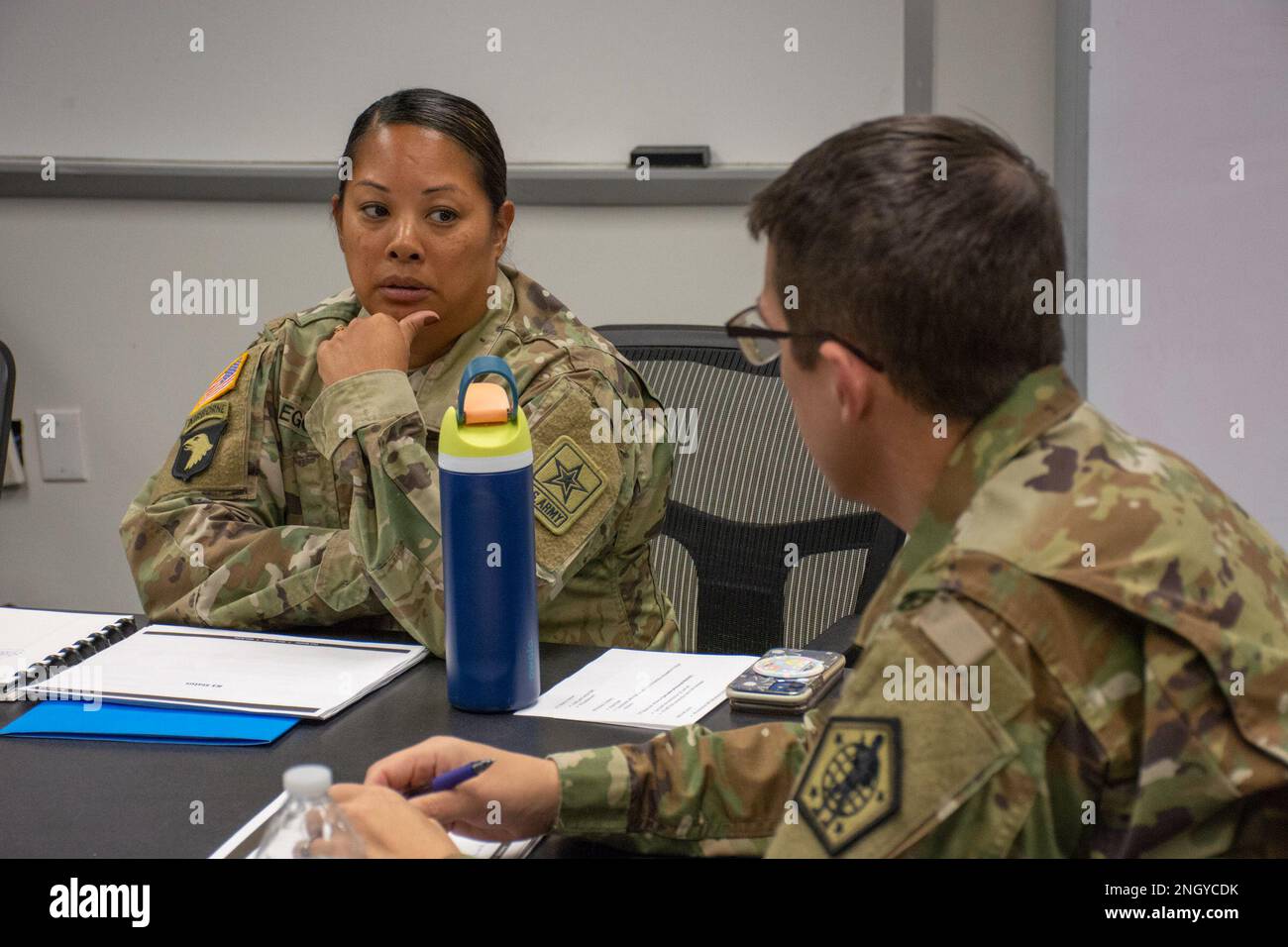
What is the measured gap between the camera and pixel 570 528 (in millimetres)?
1483

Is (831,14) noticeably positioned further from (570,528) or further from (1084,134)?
(570,528)

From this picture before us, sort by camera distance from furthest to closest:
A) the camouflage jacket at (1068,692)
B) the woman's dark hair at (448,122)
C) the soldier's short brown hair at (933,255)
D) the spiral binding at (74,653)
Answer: the woman's dark hair at (448,122) → the spiral binding at (74,653) → the soldier's short brown hair at (933,255) → the camouflage jacket at (1068,692)

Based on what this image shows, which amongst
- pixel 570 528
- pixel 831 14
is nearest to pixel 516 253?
pixel 831 14

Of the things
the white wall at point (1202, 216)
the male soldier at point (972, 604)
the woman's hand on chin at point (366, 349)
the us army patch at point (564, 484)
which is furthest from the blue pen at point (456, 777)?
the white wall at point (1202, 216)

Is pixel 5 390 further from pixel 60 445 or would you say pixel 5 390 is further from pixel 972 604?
pixel 972 604

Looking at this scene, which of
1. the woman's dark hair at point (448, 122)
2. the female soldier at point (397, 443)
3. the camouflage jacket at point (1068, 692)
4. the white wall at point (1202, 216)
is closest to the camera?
the camouflage jacket at point (1068, 692)

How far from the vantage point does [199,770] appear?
115 cm

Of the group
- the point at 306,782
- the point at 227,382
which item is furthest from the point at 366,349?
the point at 306,782

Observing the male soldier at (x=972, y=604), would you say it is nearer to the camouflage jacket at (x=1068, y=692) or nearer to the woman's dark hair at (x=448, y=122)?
the camouflage jacket at (x=1068, y=692)

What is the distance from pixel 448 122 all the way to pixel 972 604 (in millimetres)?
1077

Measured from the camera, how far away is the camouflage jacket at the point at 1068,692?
795 millimetres

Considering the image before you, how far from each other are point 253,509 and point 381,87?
1382 millimetres

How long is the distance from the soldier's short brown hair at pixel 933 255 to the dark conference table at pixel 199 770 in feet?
Answer: 1.39

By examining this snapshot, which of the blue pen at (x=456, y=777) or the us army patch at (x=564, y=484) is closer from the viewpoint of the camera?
the blue pen at (x=456, y=777)
